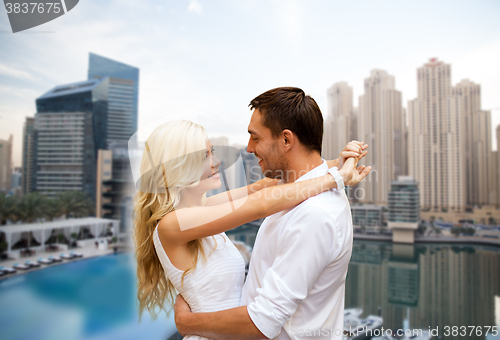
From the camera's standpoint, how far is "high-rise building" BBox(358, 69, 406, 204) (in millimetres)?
15734

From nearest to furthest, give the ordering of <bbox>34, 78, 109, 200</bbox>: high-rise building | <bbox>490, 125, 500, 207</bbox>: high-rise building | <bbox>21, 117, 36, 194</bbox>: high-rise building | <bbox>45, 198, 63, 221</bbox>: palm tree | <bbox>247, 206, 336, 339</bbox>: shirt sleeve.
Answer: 1. <bbox>247, 206, 336, 339</bbox>: shirt sleeve
2. <bbox>490, 125, 500, 207</bbox>: high-rise building
3. <bbox>45, 198, 63, 221</bbox>: palm tree
4. <bbox>21, 117, 36, 194</bbox>: high-rise building
5. <bbox>34, 78, 109, 200</bbox>: high-rise building

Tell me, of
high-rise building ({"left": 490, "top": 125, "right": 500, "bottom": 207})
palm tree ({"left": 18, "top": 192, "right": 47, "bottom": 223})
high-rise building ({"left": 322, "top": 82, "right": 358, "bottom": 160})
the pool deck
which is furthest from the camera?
high-rise building ({"left": 322, "top": 82, "right": 358, "bottom": 160})

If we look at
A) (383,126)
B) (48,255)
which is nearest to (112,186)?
(48,255)

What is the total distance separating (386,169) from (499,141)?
5264mm

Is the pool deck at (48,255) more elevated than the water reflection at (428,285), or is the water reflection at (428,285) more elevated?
the pool deck at (48,255)

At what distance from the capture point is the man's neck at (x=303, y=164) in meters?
0.83

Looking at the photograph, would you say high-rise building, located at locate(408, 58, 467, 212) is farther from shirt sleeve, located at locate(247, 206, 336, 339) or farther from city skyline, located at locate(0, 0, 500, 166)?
shirt sleeve, located at locate(247, 206, 336, 339)

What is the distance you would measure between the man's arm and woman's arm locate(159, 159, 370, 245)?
0.20 meters

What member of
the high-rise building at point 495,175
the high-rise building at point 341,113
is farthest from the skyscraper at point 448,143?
the high-rise building at point 341,113

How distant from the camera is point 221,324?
723mm

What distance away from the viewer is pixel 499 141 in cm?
1431

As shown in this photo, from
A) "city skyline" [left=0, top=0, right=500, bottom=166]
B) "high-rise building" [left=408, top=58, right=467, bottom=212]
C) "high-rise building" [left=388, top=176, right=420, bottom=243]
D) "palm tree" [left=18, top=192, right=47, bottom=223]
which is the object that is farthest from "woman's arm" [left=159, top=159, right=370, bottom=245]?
"high-rise building" [left=408, top=58, right=467, bottom=212]

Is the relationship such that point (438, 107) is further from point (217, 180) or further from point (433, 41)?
point (217, 180)

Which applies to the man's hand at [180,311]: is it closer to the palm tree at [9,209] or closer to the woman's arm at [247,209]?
the woman's arm at [247,209]
